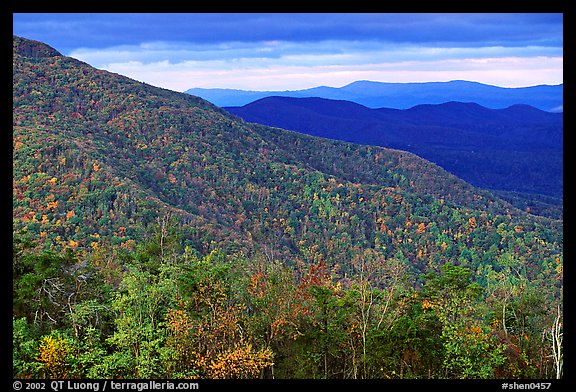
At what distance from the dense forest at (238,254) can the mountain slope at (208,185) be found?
0.26m

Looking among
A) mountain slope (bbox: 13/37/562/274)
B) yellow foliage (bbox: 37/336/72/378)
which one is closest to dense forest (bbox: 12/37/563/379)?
yellow foliage (bbox: 37/336/72/378)

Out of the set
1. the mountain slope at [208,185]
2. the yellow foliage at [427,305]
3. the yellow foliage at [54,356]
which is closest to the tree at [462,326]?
the yellow foliage at [427,305]

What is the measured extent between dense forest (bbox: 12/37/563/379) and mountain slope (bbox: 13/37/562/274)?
0.26 metres

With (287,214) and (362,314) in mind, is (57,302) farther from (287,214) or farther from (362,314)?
(287,214)

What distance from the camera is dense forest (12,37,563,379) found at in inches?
416

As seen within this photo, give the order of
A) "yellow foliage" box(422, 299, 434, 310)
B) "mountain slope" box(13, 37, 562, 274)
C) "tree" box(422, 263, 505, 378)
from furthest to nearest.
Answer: "mountain slope" box(13, 37, 562, 274), "yellow foliage" box(422, 299, 434, 310), "tree" box(422, 263, 505, 378)

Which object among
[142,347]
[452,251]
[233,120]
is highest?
[233,120]

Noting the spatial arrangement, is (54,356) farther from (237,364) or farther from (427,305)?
(427,305)

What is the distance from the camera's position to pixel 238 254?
21.0 meters

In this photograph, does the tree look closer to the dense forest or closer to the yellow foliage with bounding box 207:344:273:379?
the dense forest

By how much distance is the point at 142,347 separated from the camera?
1040 centimetres

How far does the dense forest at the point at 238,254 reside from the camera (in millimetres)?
10570
